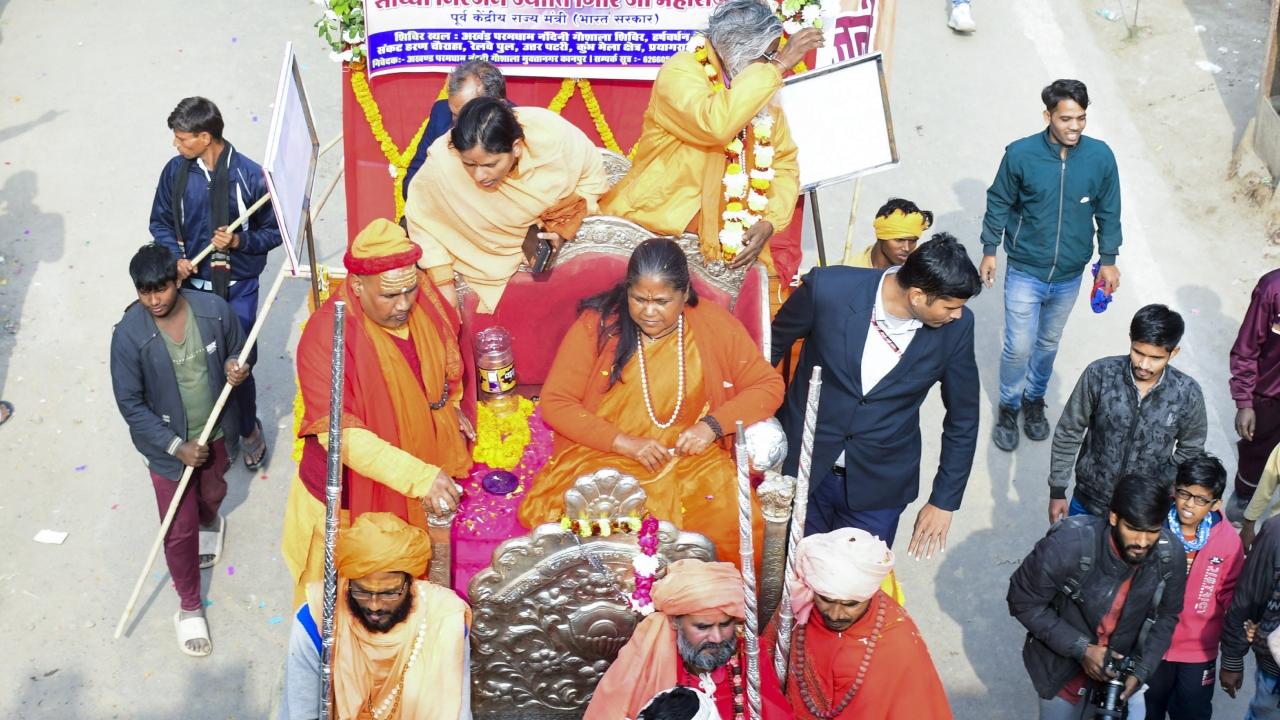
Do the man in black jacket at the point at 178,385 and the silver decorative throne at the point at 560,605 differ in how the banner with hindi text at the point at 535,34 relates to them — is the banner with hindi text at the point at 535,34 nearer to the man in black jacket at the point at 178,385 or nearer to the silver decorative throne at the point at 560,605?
the man in black jacket at the point at 178,385

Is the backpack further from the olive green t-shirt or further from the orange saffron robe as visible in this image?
the olive green t-shirt

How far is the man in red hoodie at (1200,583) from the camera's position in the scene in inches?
212

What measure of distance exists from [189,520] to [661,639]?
286 cm

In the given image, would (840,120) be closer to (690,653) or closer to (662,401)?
(662,401)

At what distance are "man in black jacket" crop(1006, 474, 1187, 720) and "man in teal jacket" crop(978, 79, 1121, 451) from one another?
98.6 inches

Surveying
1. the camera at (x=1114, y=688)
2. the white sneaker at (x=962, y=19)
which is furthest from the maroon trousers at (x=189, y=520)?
the white sneaker at (x=962, y=19)

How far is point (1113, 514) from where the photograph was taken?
5066 millimetres

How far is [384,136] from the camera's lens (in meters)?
7.68

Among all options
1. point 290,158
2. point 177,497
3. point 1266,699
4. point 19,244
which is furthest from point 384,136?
point 1266,699

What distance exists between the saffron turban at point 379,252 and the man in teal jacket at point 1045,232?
3626 millimetres

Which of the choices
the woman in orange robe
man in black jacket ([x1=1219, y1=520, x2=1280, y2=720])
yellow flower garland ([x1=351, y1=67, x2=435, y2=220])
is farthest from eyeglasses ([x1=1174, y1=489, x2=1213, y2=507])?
yellow flower garland ([x1=351, y1=67, x2=435, y2=220])

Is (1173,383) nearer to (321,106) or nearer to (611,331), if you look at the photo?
(611,331)

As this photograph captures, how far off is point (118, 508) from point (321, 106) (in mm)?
4491

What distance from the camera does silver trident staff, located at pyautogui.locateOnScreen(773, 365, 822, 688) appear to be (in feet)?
13.4
